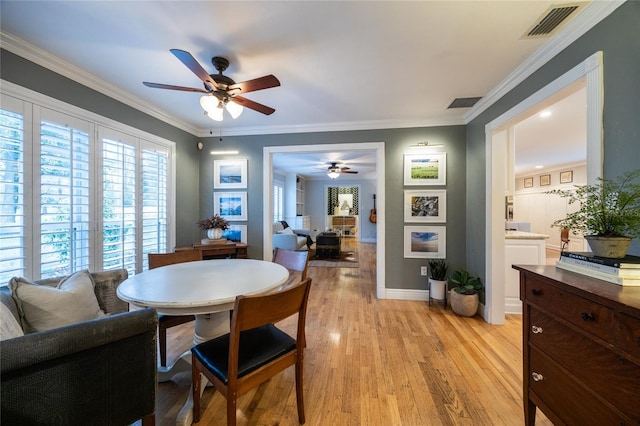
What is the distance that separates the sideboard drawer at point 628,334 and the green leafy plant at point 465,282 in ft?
7.00

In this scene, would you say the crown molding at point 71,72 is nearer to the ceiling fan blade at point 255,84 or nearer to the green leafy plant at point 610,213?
the ceiling fan blade at point 255,84

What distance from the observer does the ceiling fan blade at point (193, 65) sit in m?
1.42

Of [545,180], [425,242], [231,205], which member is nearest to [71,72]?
[231,205]

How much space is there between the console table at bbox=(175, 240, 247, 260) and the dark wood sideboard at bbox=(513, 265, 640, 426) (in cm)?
309

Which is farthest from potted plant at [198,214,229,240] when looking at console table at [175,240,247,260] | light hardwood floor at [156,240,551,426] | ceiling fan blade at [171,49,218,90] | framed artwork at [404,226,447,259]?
framed artwork at [404,226,447,259]

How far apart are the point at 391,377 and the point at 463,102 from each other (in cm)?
293

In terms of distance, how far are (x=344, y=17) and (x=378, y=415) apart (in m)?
2.53

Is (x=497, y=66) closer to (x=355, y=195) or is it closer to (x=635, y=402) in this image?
(x=635, y=402)

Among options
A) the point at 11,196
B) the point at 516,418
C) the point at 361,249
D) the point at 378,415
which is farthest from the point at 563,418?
the point at 361,249

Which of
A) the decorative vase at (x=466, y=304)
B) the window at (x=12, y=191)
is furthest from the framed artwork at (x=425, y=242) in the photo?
the window at (x=12, y=191)

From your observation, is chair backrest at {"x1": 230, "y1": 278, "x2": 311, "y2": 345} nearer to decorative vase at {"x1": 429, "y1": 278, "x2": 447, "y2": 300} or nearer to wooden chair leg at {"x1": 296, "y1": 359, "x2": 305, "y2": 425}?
wooden chair leg at {"x1": 296, "y1": 359, "x2": 305, "y2": 425}

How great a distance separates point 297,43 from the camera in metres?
1.74

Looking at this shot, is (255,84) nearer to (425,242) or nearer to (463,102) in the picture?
(463,102)

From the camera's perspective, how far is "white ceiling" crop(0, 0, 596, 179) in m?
1.45
